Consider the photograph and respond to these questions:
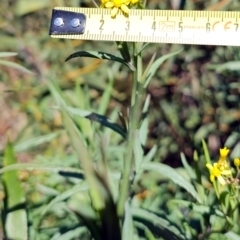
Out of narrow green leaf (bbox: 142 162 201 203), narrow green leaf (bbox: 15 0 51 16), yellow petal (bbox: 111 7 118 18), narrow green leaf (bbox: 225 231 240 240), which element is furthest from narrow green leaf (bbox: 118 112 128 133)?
narrow green leaf (bbox: 15 0 51 16)

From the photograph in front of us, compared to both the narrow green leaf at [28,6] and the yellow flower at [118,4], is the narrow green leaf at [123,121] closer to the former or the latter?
the yellow flower at [118,4]

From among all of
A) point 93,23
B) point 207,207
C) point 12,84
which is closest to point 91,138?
point 93,23

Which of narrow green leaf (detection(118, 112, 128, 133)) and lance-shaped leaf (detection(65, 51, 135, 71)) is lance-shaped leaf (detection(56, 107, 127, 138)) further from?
lance-shaped leaf (detection(65, 51, 135, 71))

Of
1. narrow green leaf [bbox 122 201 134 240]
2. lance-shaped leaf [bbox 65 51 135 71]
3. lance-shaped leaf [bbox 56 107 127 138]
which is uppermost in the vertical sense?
lance-shaped leaf [bbox 65 51 135 71]

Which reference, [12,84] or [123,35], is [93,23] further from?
[12,84]

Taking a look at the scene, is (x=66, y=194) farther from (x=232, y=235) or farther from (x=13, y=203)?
(x=232, y=235)
